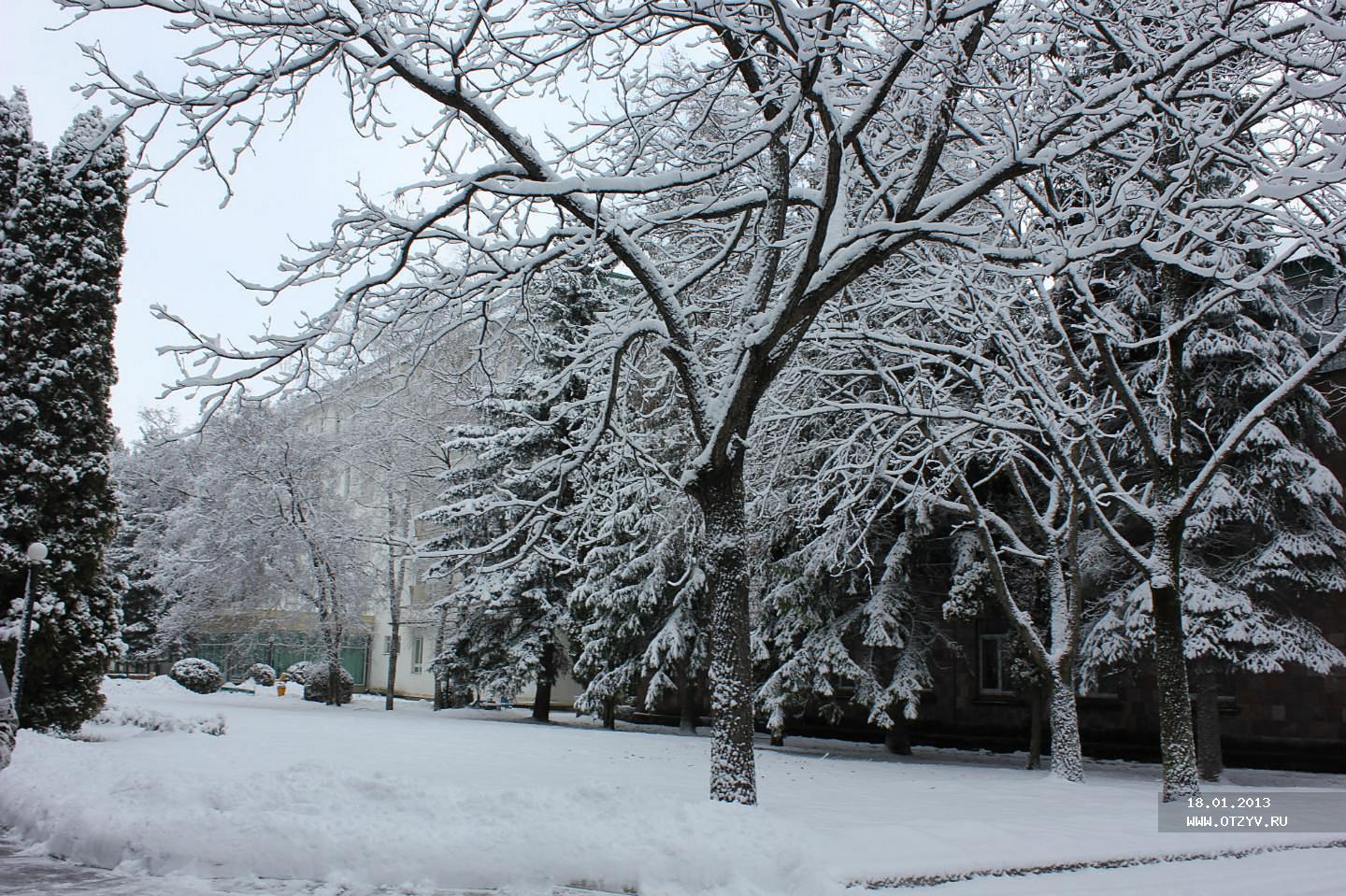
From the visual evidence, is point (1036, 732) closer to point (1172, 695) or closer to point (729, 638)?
point (1172, 695)

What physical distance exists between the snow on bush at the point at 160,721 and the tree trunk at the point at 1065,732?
13.8 meters

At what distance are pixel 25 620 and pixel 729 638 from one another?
1111 cm

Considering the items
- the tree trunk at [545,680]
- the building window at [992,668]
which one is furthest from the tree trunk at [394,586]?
the building window at [992,668]

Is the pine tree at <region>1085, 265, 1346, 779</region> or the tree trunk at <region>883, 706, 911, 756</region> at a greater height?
the pine tree at <region>1085, 265, 1346, 779</region>

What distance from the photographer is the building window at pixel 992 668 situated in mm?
21781

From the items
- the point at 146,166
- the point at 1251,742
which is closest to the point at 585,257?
the point at 146,166

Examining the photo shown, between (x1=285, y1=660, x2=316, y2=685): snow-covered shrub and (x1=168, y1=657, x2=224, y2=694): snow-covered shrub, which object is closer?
(x1=168, y1=657, x2=224, y2=694): snow-covered shrub

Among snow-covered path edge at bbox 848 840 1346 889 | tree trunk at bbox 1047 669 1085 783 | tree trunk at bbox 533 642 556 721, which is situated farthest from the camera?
tree trunk at bbox 533 642 556 721

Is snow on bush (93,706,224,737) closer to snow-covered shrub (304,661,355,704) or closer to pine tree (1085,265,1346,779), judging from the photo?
snow-covered shrub (304,661,355,704)

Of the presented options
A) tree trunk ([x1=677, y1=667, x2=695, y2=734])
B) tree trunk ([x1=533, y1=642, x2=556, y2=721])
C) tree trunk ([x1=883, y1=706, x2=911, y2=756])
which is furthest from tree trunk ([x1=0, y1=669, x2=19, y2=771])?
tree trunk ([x1=533, y1=642, x2=556, y2=721])

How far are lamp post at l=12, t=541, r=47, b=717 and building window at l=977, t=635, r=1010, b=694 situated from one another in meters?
18.3

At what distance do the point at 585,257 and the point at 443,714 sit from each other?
20989 millimetres

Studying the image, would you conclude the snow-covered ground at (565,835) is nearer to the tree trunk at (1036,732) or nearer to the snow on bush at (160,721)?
the snow on bush at (160,721)

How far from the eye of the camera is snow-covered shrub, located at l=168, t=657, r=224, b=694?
103 ft
